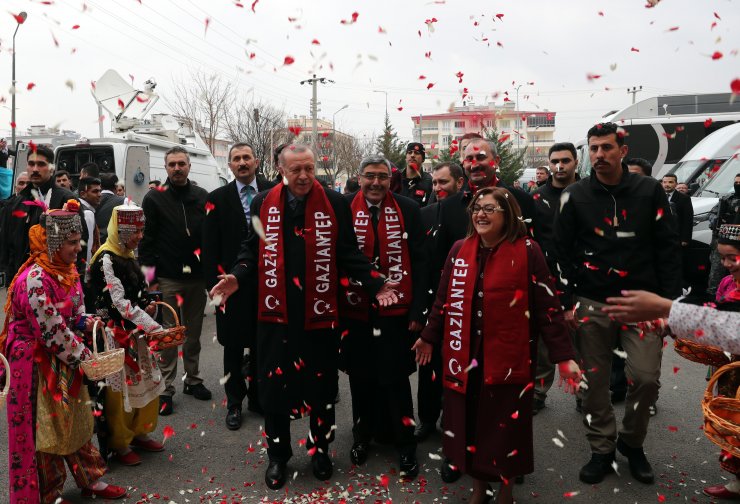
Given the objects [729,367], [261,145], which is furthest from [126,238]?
[261,145]

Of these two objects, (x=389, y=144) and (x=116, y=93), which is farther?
(x=389, y=144)

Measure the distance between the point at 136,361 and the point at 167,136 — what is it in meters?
12.8

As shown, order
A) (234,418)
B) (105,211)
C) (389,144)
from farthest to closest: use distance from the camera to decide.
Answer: (389,144) → (105,211) → (234,418)

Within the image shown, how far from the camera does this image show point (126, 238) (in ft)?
14.1

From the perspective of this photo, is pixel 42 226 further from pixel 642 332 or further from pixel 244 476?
pixel 642 332

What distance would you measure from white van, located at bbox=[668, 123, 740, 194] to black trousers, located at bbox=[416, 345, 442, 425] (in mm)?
7752

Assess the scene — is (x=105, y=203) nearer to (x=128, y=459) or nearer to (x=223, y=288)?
(x=128, y=459)

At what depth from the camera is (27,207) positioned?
554cm

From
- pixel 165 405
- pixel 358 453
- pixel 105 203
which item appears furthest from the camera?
pixel 105 203

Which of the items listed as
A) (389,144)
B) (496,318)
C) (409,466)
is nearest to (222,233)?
(409,466)

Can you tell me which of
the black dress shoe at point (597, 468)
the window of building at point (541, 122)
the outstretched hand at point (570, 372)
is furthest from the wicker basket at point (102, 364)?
the window of building at point (541, 122)

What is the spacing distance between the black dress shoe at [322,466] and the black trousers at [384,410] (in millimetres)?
390

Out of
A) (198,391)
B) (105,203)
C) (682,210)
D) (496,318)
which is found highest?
(105,203)

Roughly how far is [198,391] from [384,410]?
2.19m
